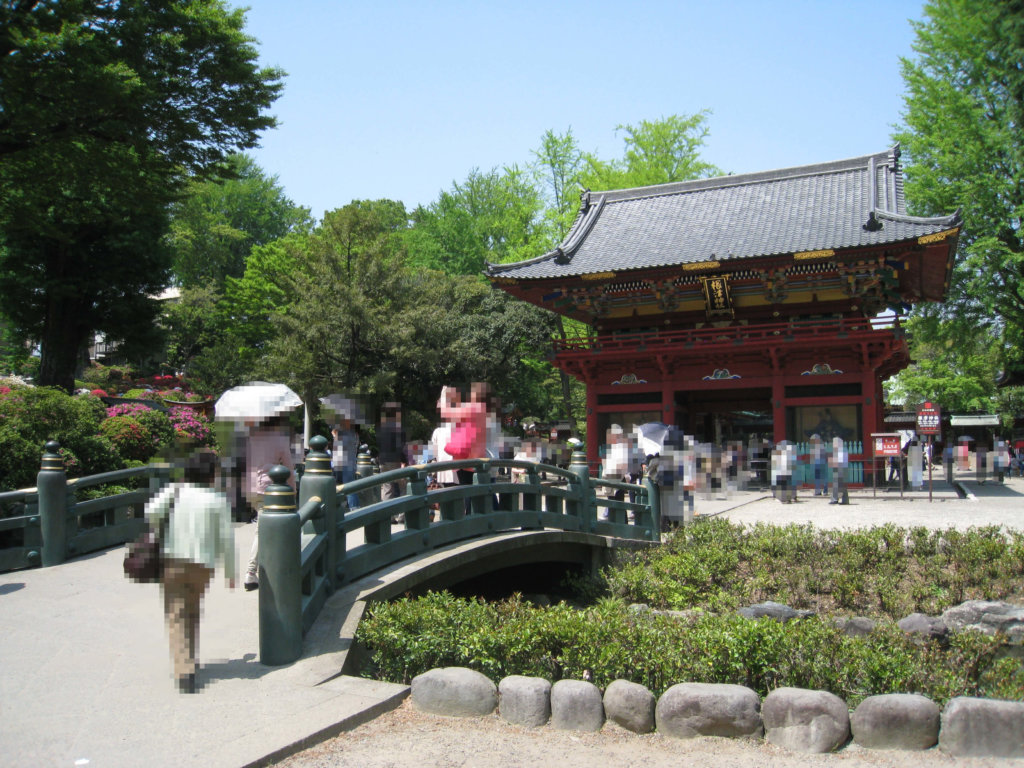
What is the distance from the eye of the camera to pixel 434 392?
30688mm

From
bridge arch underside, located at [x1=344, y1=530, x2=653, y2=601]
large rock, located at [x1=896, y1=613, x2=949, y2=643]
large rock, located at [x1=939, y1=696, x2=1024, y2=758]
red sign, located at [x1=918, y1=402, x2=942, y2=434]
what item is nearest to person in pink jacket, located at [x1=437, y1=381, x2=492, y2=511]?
bridge arch underside, located at [x1=344, y1=530, x2=653, y2=601]

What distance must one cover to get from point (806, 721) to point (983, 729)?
93 cm

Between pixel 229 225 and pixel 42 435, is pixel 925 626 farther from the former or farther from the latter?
pixel 229 225

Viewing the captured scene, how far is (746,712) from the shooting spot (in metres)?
4.78

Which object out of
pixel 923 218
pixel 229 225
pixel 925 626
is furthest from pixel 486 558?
pixel 229 225

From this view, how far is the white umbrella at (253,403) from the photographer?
5863 mm

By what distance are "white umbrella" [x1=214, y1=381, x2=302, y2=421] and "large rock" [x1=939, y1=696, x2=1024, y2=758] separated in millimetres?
4702

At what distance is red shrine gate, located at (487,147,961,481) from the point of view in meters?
21.6

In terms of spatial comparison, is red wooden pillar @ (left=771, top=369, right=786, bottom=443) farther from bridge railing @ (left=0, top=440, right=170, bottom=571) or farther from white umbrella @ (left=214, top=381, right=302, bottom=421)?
white umbrella @ (left=214, top=381, right=302, bottom=421)

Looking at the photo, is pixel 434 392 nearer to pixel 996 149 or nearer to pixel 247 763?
pixel 996 149

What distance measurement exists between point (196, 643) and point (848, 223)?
22211 mm

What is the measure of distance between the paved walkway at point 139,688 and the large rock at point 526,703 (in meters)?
0.71

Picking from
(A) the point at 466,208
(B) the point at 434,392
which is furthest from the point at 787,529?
(A) the point at 466,208

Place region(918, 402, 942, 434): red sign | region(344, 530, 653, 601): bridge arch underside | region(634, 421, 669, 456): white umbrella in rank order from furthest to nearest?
region(918, 402, 942, 434): red sign → region(634, 421, 669, 456): white umbrella → region(344, 530, 653, 601): bridge arch underside
